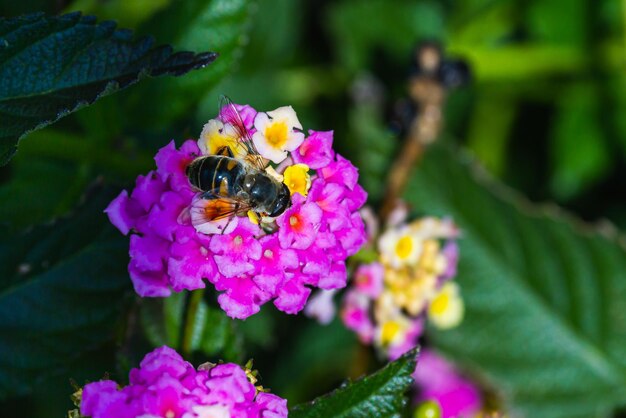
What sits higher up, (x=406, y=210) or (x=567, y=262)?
(x=406, y=210)

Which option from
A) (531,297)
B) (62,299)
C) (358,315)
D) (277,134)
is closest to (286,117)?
(277,134)

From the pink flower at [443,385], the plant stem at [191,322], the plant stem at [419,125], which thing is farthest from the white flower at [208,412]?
the pink flower at [443,385]

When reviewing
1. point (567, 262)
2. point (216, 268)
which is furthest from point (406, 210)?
point (216, 268)

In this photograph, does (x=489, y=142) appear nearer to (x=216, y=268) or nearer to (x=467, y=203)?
(x=467, y=203)

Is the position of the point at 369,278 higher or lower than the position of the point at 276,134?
lower

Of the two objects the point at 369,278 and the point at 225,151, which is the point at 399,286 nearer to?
the point at 369,278
